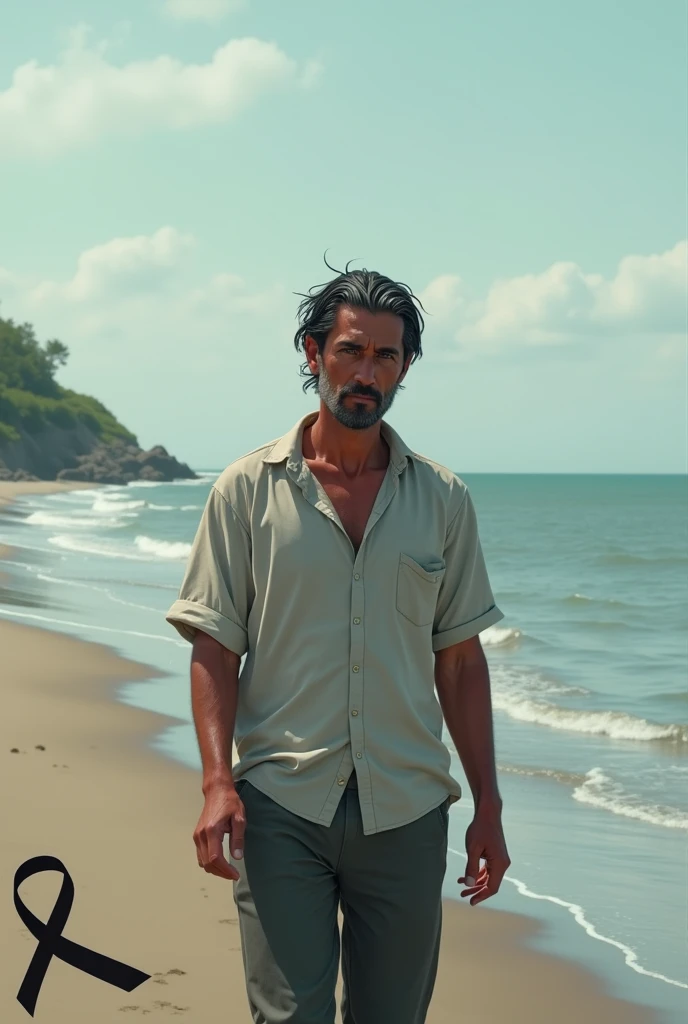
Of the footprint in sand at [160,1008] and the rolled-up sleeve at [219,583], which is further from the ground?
the rolled-up sleeve at [219,583]

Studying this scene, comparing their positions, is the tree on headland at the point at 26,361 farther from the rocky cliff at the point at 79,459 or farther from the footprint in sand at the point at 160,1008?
the footprint in sand at the point at 160,1008

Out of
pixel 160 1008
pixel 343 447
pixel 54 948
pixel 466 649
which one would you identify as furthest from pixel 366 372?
pixel 160 1008

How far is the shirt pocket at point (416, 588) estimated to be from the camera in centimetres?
306

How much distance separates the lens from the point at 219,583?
304 centimetres

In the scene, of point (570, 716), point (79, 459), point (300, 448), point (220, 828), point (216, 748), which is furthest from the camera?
point (79, 459)

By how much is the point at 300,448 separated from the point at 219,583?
16.3 inches

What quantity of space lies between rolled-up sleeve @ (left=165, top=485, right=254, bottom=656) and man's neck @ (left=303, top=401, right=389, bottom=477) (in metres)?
0.30

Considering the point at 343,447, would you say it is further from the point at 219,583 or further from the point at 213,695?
the point at 213,695

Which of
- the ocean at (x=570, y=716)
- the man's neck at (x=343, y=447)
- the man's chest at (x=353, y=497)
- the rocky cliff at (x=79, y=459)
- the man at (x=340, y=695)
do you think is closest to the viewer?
the man at (x=340, y=695)

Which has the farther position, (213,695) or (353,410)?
(353,410)

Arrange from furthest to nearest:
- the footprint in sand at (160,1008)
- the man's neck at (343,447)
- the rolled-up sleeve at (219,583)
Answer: the footprint in sand at (160,1008)
the man's neck at (343,447)
the rolled-up sleeve at (219,583)

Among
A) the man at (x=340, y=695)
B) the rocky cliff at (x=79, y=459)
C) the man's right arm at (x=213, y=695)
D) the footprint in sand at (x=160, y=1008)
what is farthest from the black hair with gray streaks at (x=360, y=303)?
the rocky cliff at (x=79, y=459)

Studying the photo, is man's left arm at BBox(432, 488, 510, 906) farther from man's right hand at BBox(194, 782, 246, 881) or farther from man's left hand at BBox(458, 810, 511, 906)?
man's right hand at BBox(194, 782, 246, 881)

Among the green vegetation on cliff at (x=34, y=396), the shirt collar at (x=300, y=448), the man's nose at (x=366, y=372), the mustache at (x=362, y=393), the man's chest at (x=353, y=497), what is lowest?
the man's chest at (x=353, y=497)
